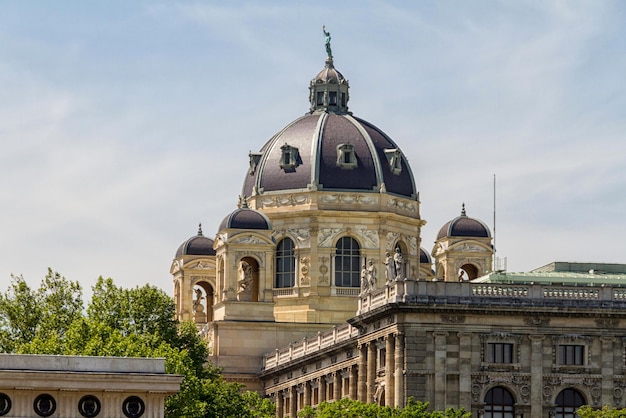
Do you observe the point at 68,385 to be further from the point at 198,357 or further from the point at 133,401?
the point at 198,357

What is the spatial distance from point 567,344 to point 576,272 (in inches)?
516

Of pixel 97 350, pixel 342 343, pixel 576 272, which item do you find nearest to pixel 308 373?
pixel 342 343

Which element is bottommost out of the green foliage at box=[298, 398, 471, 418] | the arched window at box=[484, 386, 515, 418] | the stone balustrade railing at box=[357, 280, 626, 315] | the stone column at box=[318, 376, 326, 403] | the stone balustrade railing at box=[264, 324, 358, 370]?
the green foliage at box=[298, 398, 471, 418]

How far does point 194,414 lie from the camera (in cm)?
15362

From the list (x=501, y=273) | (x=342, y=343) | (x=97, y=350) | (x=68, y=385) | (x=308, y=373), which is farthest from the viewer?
(x=308, y=373)

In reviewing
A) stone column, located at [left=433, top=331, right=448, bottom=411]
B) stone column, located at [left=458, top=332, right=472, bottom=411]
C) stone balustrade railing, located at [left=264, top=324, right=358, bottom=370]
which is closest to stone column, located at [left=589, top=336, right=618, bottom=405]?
stone column, located at [left=458, top=332, right=472, bottom=411]

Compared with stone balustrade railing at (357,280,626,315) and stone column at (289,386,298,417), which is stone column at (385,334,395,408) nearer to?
stone balustrade railing at (357,280,626,315)

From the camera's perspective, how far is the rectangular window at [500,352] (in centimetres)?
15588

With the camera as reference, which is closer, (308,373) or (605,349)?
(605,349)

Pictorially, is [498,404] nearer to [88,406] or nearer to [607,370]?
[607,370]

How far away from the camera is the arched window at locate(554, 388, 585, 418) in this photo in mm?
155750

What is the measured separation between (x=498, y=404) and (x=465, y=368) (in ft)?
10.0

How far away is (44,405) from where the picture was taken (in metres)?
122

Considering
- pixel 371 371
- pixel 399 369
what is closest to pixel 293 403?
pixel 371 371
